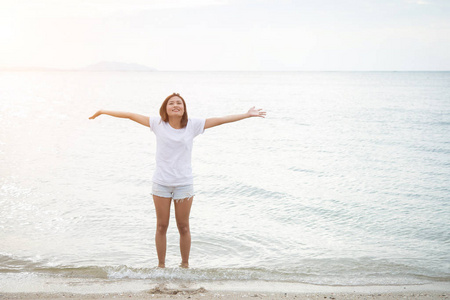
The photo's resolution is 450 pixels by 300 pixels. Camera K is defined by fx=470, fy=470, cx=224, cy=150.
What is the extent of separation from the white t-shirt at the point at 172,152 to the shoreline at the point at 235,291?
1.28 meters

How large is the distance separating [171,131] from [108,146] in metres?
13.9

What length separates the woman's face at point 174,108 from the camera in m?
5.59

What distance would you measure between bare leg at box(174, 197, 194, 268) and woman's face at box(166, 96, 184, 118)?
106 cm

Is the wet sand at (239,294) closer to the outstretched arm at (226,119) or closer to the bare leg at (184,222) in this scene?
the bare leg at (184,222)

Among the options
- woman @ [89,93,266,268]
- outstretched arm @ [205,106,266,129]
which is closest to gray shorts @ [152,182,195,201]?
woman @ [89,93,266,268]

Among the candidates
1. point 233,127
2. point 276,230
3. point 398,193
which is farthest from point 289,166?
point 233,127

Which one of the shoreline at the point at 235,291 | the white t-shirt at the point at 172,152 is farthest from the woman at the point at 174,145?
the shoreline at the point at 235,291

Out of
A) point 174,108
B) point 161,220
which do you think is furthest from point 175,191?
point 174,108

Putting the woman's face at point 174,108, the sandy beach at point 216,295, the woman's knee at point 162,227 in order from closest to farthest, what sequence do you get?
the sandy beach at point 216,295
the woman's face at point 174,108
the woman's knee at point 162,227

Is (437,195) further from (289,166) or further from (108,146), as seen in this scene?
(108,146)

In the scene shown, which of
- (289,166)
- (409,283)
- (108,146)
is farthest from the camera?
(108,146)

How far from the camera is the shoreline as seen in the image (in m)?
5.32

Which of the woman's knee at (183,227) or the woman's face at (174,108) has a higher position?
the woman's face at (174,108)

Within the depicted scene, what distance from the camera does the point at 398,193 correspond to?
11.5 metres
